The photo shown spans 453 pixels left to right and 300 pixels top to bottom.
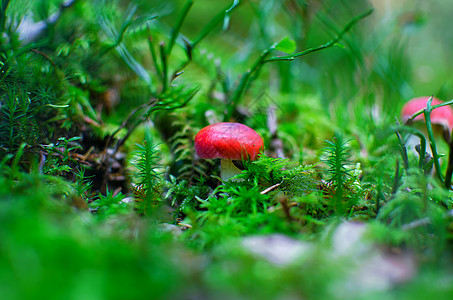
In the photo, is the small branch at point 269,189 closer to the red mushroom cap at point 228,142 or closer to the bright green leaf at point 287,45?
the red mushroom cap at point 228,142

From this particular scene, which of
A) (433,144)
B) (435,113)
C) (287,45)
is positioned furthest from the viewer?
(435,113)

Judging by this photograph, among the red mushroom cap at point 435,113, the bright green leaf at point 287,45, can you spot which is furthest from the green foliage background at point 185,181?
the red mushroom cap at point 435,113

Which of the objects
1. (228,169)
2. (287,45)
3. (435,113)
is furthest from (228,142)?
(435,113)

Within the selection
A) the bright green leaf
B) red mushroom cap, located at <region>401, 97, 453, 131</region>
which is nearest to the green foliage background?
the bright green leaf

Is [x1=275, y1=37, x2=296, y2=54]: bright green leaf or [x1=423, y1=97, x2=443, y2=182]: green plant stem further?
[x1=275, y1=37, x2=296, y2=54]: bright green leaf

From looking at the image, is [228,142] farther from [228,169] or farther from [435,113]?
[435,113]

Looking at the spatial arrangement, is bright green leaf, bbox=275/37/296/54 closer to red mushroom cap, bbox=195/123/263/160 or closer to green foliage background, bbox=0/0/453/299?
green foliage background, bbox=0/0/453/299

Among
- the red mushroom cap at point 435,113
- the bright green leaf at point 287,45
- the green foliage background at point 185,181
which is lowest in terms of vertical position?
the green foliage background at point 185,181

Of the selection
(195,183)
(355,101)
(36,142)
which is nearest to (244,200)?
(195,183)

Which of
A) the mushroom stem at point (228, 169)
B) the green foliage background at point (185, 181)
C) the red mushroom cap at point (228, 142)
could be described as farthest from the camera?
the mushroom stem at point (228, 169)
